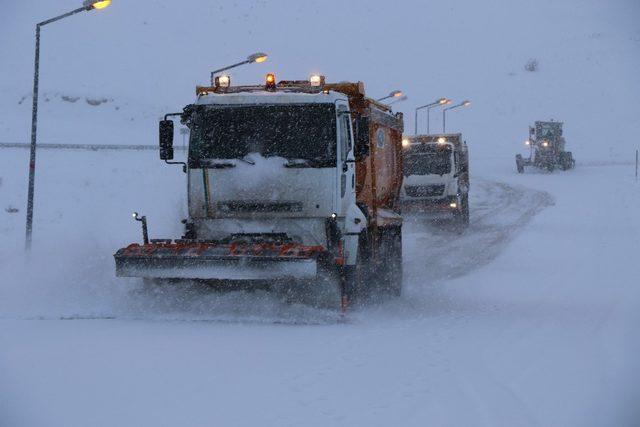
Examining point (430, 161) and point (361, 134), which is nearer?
point (361, 134)

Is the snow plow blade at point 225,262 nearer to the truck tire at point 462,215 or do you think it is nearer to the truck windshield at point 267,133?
the truck windshield at point 267,133

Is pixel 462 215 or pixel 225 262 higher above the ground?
pixel 462 215

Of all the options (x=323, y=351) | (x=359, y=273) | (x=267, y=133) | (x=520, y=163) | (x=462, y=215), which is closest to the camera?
(x=323, y=351)

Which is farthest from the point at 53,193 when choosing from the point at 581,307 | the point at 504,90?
the point at 504,90

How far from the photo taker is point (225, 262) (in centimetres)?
940

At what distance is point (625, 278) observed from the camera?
13.7 m

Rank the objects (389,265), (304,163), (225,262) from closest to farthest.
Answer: (225,262)
(304,163)
(389,265)

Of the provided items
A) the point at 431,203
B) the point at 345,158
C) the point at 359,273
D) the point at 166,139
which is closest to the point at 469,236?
the point at 431,203

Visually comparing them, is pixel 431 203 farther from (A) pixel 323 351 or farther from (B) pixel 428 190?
(A) pixel 323 351

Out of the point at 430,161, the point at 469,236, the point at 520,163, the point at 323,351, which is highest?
the point at 520,163

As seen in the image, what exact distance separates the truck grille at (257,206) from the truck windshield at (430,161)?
15320 millimetres

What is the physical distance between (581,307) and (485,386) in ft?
15.6

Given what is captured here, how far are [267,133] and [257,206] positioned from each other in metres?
0.89

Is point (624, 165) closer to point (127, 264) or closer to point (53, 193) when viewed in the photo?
point (53, 193)
